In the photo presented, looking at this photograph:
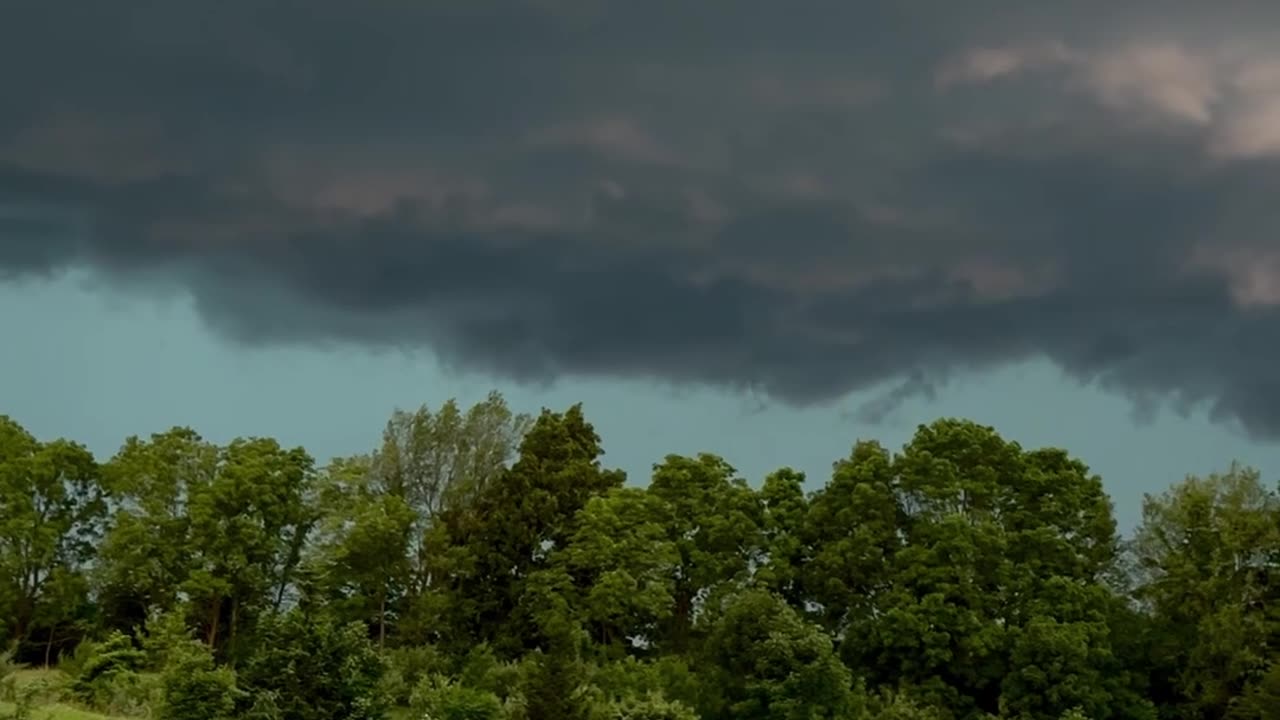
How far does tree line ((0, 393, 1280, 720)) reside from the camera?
2203 inches

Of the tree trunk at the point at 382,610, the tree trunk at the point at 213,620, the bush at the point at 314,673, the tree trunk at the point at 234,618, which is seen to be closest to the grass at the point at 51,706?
the bush at the point at 314,673

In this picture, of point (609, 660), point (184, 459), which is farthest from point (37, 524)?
point (609, 660)

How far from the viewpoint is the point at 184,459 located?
6850cm

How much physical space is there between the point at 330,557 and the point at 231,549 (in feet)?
13.7

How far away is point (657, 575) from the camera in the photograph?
62531 millimetres

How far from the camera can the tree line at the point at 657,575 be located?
55969 mm

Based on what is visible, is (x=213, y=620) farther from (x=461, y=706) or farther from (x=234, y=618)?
(x=461, y=706)

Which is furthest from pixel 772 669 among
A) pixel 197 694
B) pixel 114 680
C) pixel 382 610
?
pixel 114 680

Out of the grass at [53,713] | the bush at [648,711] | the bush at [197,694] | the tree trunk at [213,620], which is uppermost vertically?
the tree trunk at [213,620]

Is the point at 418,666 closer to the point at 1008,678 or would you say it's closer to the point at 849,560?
the point at 849,560

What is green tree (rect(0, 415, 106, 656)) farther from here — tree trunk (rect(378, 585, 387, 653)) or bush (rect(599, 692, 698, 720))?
bush (rect(599, 692, 698, 720))

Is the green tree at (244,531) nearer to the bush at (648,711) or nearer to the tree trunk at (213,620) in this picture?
the tree trunk at (213,620)

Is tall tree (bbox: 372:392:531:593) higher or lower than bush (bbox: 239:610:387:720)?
higher

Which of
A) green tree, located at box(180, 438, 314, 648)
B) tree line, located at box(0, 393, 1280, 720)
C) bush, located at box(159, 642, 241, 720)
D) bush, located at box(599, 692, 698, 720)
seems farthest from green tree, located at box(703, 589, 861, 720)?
green tree, located at box(180, 438, 314, 648)
